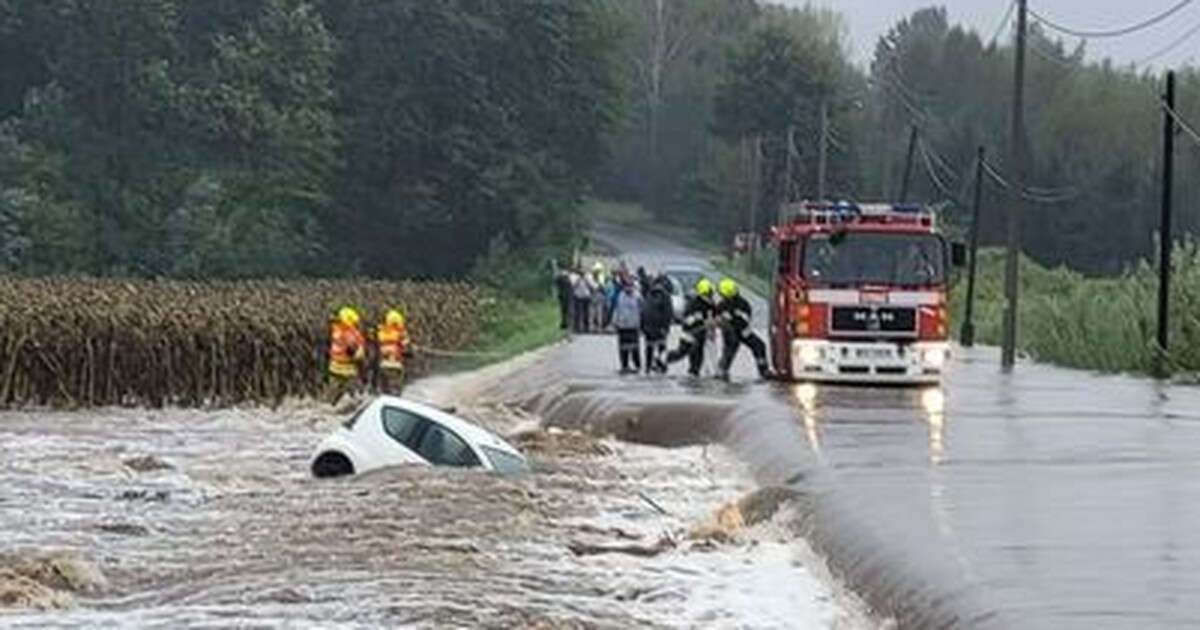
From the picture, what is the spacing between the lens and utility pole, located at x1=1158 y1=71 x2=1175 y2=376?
135ft

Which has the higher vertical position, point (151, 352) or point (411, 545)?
point (151, 352)

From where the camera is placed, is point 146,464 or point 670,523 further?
point 146,464

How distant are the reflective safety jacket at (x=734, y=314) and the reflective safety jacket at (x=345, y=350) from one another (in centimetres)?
627

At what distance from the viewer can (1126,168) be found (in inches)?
3816

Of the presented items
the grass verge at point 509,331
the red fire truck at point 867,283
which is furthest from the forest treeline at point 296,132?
the red fire truck at point 867,283

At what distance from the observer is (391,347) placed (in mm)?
40750

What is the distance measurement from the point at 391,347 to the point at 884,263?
33.2ft

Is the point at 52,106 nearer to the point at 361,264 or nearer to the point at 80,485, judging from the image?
the point at 361,264

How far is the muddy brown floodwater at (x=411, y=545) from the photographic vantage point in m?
15.9

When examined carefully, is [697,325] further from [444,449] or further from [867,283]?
[444,449]

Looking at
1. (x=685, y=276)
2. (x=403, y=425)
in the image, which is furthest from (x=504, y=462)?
(x=685, y=276)

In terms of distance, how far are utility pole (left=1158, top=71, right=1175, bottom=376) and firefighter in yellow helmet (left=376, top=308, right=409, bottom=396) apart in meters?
13.3

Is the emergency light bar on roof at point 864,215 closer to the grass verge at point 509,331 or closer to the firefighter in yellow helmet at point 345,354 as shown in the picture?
the firefighter in yellow helmet at point 345,354

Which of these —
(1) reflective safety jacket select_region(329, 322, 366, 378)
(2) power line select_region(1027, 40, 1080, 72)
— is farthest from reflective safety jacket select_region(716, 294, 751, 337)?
(2) power line select_region(1027, 40, 1080, 72)
